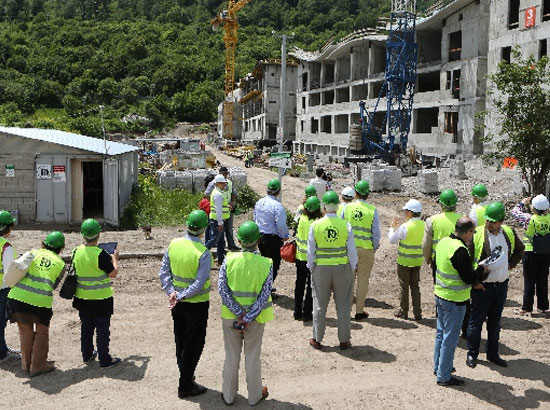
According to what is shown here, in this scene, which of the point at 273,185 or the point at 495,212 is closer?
the point at 495,212

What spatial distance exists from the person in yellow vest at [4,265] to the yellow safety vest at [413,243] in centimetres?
507

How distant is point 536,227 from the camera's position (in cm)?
764

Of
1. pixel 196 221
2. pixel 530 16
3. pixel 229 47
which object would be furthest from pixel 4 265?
pixel 229 47

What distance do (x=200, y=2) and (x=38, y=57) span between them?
67.3 meters

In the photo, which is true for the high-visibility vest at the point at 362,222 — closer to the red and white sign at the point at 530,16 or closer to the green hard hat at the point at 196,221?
the green hard hat at the point at 196,221

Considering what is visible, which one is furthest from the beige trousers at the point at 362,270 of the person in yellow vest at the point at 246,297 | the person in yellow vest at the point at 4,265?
the person in yellow vest at the point at 4,265

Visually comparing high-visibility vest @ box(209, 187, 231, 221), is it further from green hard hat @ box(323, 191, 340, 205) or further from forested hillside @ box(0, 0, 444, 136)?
forested hillside @ box(0, 0, 444, 136)

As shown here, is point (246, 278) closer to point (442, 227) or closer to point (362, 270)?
point (442, 227)

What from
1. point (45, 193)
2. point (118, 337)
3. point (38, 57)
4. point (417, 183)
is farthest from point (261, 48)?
point (118, 337)

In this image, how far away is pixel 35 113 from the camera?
95312 mm

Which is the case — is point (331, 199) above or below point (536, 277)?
above

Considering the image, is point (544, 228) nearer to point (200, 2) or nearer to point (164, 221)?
point (164, 221)

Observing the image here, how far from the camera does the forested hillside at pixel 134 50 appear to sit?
99.3 meters

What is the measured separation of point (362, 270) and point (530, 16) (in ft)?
80.3
